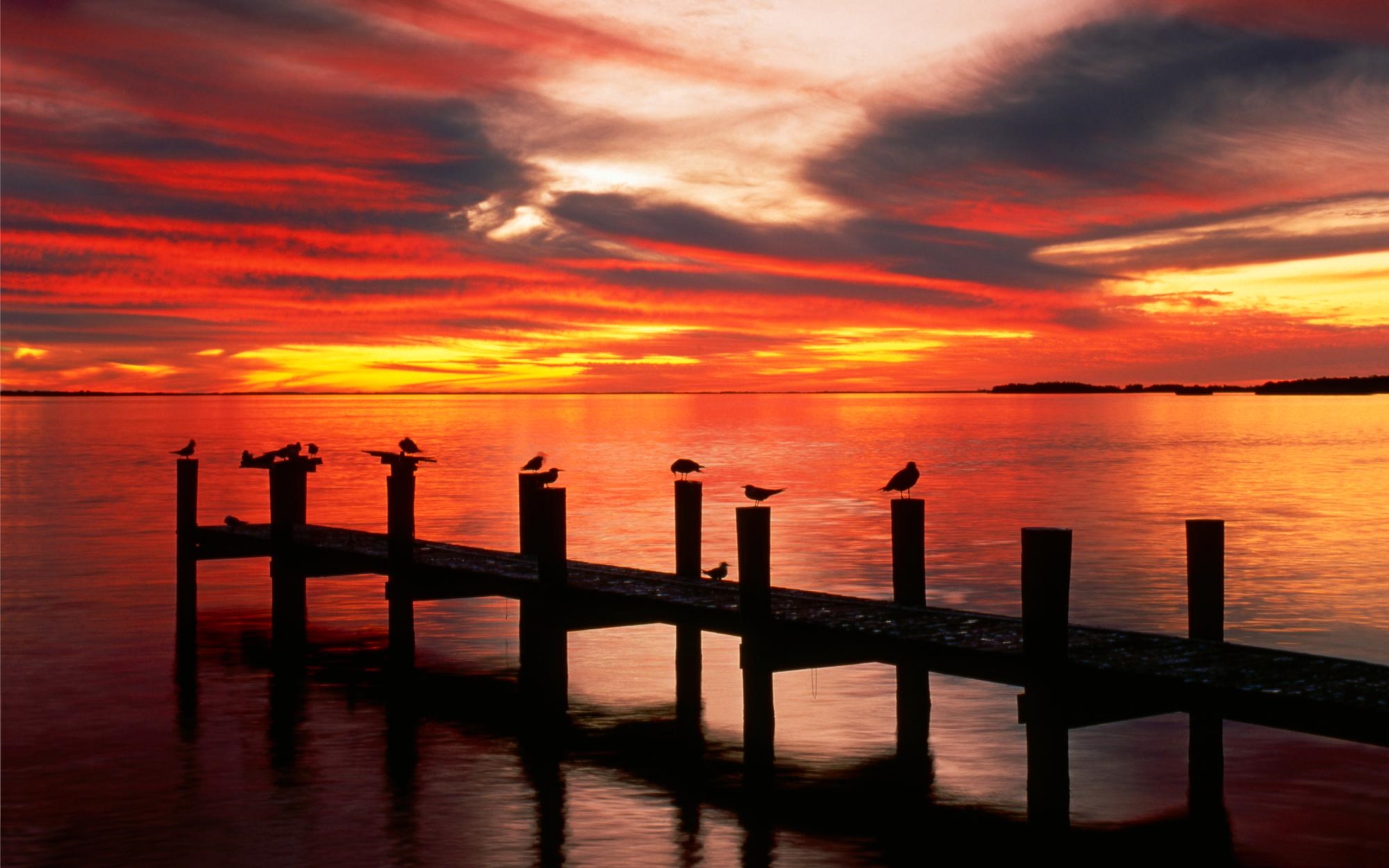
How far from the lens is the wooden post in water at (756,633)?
49.1 feet

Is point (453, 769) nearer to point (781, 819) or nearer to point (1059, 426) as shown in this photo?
point (781, 819)

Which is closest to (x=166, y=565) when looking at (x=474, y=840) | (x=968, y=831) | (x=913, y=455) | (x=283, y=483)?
(x=283, y=483)

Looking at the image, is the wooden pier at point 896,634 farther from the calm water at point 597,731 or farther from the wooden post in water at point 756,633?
the calm water at point 597,731

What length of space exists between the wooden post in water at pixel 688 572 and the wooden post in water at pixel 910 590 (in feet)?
9.61

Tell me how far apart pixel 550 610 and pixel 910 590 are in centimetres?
444

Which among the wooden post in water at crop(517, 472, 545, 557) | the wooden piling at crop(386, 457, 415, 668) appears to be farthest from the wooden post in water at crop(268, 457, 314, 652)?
the wooden post in water at crop(517, 472, 545, 557)

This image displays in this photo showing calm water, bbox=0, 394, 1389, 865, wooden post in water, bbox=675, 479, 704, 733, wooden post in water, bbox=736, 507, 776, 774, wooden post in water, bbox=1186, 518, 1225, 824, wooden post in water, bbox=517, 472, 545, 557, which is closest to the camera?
calm water, bbox=0, 394, 1389, 865

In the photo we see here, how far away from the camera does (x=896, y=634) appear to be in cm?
1385

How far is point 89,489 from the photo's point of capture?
200 feet

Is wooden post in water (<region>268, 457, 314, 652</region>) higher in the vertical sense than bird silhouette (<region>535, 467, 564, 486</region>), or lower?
lower

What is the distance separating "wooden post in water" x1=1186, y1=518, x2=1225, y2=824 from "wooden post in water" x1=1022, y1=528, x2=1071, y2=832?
2456 millimetres

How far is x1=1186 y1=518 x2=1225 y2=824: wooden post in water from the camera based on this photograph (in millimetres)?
14172

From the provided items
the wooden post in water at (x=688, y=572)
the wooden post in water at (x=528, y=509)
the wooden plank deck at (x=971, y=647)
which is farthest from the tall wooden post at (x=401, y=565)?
the wooden post in water at (x=688, y=572)

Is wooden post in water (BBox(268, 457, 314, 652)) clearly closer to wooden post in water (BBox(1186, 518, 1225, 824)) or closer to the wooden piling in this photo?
the wooden piling
